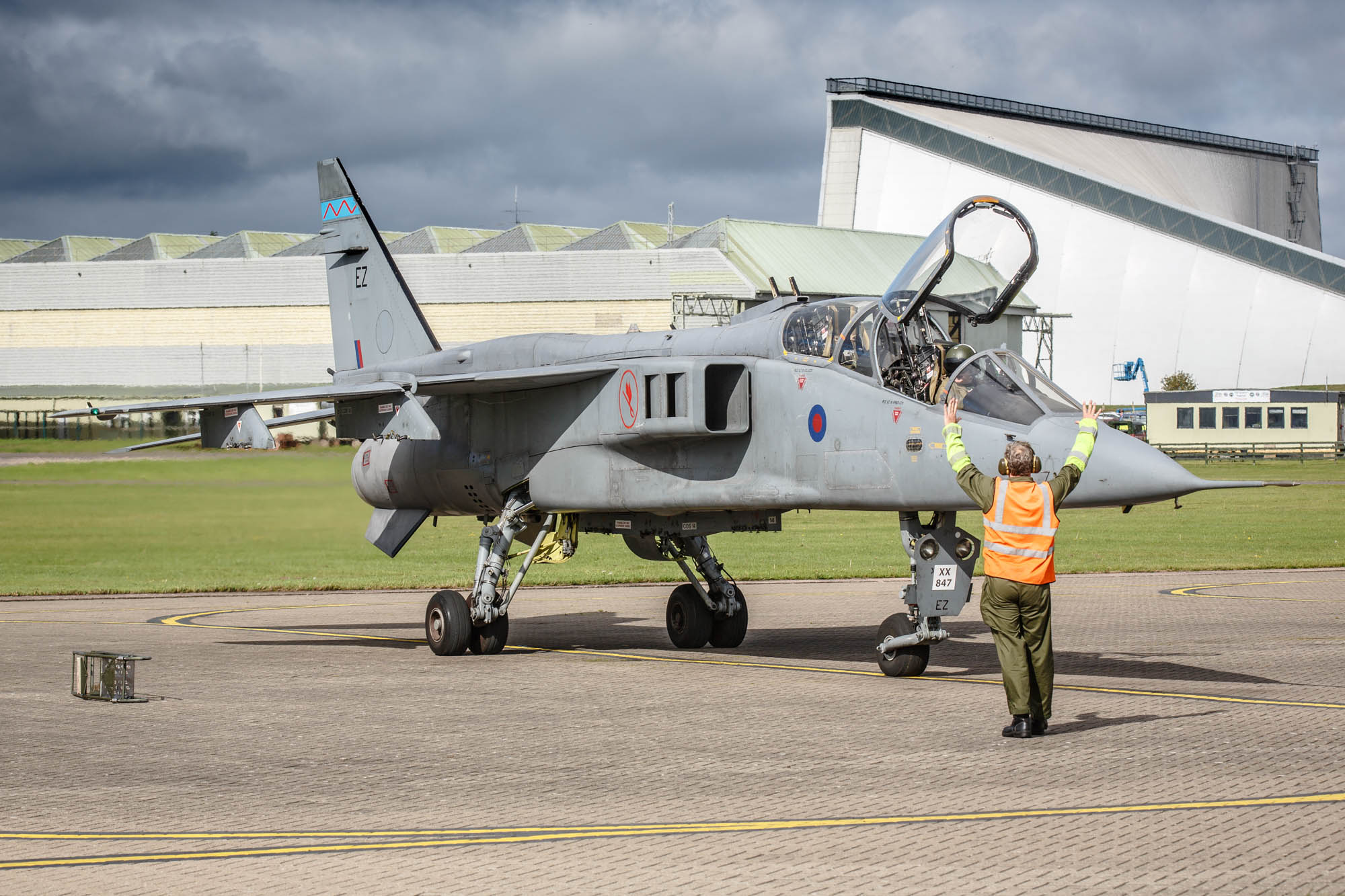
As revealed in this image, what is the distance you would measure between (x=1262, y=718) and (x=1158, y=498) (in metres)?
1.81

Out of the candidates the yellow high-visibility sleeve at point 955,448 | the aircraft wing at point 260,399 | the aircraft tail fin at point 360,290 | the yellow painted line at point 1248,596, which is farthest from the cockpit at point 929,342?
the yellow painted line at point 1248,596

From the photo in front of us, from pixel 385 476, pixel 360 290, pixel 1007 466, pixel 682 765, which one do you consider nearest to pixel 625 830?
pixel 682 765

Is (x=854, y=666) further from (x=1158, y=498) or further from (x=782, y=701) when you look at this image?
(x=1158, y=498)

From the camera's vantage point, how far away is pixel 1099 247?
11294 cm

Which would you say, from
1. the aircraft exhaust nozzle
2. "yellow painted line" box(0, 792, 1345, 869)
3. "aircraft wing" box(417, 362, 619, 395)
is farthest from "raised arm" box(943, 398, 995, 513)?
the aircraft exhaust nozzle

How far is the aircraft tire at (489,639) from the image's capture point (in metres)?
15.2

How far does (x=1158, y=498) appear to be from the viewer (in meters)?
10.5

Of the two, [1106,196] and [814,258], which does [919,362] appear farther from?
[1106,196]

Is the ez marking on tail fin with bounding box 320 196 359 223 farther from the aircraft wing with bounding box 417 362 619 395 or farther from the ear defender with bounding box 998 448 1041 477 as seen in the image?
the ear defender with bounding box 998 448 1041 477

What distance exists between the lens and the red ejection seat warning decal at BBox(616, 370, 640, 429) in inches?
550

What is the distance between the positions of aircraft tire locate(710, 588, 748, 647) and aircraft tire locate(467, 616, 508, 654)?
248 cm

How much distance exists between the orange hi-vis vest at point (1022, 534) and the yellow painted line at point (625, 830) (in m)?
2.34

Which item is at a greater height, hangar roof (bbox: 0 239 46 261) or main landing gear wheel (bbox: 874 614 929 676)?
hangar roof (bbox: 0 239 46 261)

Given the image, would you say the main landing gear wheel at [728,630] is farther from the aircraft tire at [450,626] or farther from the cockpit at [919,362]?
the cockpit at [919,362]
